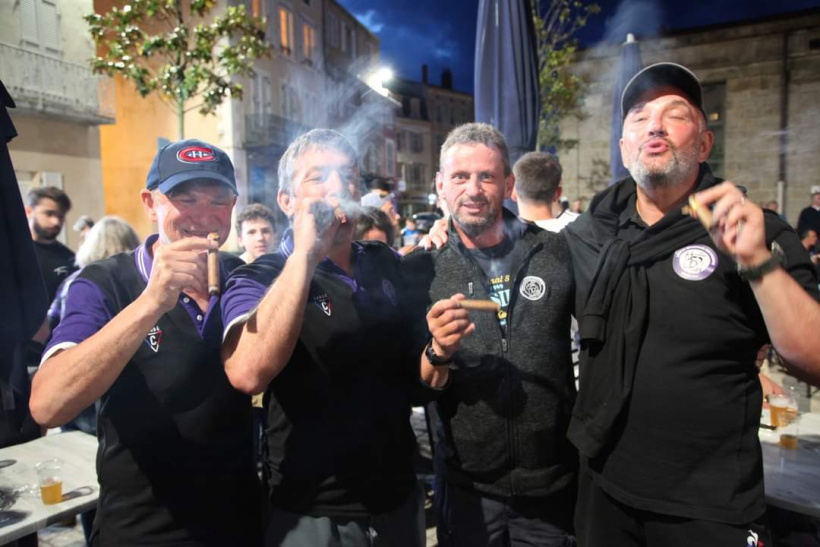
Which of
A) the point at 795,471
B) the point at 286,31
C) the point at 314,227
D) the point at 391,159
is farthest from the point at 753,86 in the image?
the point at 314,227

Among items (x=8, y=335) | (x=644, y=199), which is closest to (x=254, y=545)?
(x=8, y=335)

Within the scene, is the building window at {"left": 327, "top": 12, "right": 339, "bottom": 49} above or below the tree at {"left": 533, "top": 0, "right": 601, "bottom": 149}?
below

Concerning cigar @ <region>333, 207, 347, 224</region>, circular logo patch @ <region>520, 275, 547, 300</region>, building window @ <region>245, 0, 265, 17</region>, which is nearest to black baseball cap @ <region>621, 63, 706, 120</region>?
circular logo patch @ <region>520, 275, 547, 300</region>

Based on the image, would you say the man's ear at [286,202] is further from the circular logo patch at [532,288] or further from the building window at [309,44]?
the building window at [309,44]

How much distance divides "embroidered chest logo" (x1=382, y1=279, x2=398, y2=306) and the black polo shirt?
100cm

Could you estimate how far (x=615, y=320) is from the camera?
6.32 ft

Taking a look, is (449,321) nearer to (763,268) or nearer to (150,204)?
(763,268)

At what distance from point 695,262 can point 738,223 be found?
311mm

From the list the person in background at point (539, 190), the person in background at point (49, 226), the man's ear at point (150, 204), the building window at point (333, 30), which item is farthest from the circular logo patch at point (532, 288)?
the building window at point (333, 30)

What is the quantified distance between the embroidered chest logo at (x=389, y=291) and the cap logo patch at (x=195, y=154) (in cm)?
85

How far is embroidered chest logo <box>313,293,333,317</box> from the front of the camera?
6.37 ft

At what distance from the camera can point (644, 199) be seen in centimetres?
211

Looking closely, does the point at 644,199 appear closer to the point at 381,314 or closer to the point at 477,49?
the point at 381,314

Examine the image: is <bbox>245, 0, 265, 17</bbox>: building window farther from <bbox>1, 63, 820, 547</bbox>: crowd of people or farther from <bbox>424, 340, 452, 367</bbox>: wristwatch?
<bbox>424, 340, 452, 367</bbox>: wristwatch
